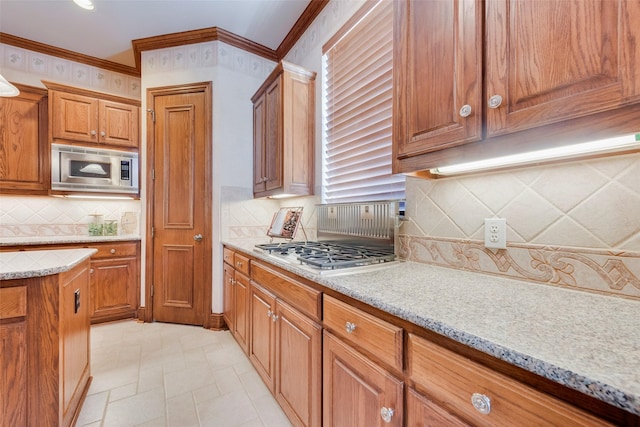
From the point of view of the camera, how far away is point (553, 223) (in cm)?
91

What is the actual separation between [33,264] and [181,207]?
1.55 meters

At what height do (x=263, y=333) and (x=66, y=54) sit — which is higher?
(x=66, y=54)

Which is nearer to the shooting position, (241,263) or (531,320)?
(531,320)

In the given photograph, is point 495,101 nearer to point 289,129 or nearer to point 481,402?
point 481,402

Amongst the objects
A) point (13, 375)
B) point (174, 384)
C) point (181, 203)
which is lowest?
point (174, 384)

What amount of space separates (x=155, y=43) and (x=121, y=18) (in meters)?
0.33

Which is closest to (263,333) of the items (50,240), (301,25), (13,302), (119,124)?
(13,302)

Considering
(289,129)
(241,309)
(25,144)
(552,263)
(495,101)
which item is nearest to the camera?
(495,101)

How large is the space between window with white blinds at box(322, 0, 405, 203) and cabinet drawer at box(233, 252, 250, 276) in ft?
2.56

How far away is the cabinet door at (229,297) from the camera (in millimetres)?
2326

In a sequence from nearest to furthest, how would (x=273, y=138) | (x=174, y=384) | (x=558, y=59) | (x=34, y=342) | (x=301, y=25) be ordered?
(x=558, y=59) → (x=34, y=342) → (x=174, y=384) → (x=273, y=138) → (x=301, y=25)

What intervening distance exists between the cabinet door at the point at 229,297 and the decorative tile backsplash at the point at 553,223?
171 cm

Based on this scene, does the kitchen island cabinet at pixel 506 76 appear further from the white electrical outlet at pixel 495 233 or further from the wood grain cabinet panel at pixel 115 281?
the wood grain cabinet panel at pixel 115 281

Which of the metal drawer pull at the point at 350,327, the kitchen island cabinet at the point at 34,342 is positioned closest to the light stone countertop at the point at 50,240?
the kitchen island cabinet at the point at 34,342
